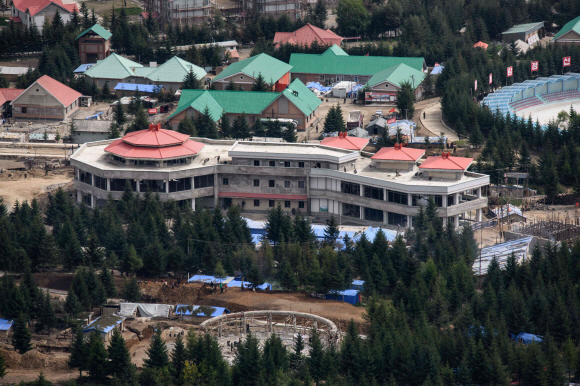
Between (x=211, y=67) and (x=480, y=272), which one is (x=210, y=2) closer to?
(x=211, y=67)

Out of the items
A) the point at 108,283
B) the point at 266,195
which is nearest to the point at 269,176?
the point at 266,195

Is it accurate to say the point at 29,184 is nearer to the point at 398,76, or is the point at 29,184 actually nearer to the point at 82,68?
the point at 82,68

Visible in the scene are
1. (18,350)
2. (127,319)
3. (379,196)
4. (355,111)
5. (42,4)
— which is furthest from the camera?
(42,4)

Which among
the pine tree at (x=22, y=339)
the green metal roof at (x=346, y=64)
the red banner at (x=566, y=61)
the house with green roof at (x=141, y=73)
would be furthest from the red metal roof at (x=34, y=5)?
the pine tree at (x=22, y=339)

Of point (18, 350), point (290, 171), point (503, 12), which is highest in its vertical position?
point (503, 12)

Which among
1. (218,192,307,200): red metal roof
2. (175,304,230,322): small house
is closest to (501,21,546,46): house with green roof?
(218,192,307,200): red metal roof

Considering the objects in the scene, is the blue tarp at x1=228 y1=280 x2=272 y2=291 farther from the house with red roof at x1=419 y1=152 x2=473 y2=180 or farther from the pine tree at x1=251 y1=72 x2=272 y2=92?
the pine tree at x1=251 y1=72 x2=272 y2=92

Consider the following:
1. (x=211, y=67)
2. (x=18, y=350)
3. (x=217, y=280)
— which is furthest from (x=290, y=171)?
(x=211, y=67)
